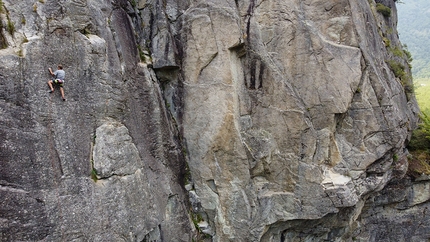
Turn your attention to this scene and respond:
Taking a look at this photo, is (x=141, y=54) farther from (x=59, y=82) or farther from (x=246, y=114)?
(x=246, y=114)

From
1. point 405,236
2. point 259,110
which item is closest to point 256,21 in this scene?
point 259,110

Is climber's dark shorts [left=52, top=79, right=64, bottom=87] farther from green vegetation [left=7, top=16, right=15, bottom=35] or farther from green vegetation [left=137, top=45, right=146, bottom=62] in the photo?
green vegetation [left=137, top=45, right=146, bottom=62]

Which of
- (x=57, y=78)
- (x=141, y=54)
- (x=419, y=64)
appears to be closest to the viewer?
(x=57, y=78)

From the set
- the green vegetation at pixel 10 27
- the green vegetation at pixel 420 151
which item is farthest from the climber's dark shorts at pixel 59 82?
the green vegetation at pixel 420 151

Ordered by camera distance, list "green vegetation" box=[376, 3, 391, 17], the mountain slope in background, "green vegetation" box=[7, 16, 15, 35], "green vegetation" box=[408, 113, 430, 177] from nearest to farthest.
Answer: "green vegetation" box=[7, 16, 15, 35] < "green vegetation" box=[408, 113, 430, 177] < "green vegetation" box=[376, 3, 391, 17] < the mountain slope in background

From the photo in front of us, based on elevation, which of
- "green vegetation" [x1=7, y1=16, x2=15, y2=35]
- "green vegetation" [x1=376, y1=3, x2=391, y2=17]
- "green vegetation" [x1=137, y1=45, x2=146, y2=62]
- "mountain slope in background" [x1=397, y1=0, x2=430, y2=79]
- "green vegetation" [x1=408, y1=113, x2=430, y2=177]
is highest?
"mountain slope in background" [x1=397, y1=0, x2=430, y2=79]

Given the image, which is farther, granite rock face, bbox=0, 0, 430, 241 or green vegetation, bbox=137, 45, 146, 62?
green vegetation, bbox=137, 45, 146, 62

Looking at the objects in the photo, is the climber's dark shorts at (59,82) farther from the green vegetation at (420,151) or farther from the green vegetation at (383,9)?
the green vegetation at (383,9)

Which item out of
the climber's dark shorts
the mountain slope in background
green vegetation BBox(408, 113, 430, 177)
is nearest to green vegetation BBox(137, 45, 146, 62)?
the climber's dark shorts

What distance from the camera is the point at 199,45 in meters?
12.6

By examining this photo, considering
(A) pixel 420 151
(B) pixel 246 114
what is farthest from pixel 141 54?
(A) pixel 420 151

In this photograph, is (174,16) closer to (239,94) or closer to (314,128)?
(239,94)

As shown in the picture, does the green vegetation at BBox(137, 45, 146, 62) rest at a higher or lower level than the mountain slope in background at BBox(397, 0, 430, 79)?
lower

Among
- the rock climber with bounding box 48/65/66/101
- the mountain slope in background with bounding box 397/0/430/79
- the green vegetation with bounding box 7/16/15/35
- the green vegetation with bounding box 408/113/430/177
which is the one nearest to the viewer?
the green vegetation with bounding box 7/16/15/35
